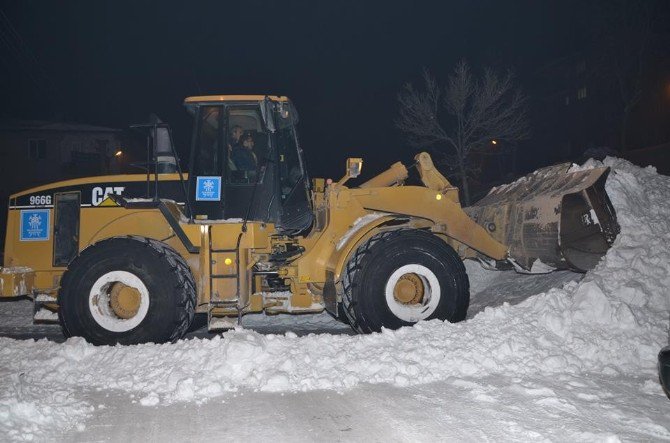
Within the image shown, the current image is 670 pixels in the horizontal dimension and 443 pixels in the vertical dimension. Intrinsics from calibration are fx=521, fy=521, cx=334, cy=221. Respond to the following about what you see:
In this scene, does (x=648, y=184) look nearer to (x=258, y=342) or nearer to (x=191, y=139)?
(x=258, y=342)

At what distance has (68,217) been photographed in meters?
6.87

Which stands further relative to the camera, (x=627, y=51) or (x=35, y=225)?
(x=627, y=51)

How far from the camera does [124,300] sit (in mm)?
6336

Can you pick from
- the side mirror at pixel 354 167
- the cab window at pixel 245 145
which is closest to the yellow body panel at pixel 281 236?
the side mirror at pixel 354 167

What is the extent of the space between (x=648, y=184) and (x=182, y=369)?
21.8 ft

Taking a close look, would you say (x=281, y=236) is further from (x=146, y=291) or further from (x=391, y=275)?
(x=146, y=291)

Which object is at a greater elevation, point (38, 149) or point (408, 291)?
point (38, 149)

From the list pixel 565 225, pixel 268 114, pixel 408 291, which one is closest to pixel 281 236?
pixel 268 114

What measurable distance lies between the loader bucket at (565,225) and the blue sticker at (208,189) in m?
4.08

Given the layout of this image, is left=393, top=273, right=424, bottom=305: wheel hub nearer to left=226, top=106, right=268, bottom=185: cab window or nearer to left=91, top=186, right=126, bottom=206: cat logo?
left=226, top=106, right=268, bottom=185: cab window

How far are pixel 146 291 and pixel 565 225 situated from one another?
→ 520cm

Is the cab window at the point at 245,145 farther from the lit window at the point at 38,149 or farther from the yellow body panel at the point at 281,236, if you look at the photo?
the lit window at the point at 38,149

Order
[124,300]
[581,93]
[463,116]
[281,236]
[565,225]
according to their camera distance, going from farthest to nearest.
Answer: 1. [581,93]
2. [463,116]
3. [281,236]
4. [565,225]
5. [124,300]

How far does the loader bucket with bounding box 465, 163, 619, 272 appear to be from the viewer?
21.4ft
